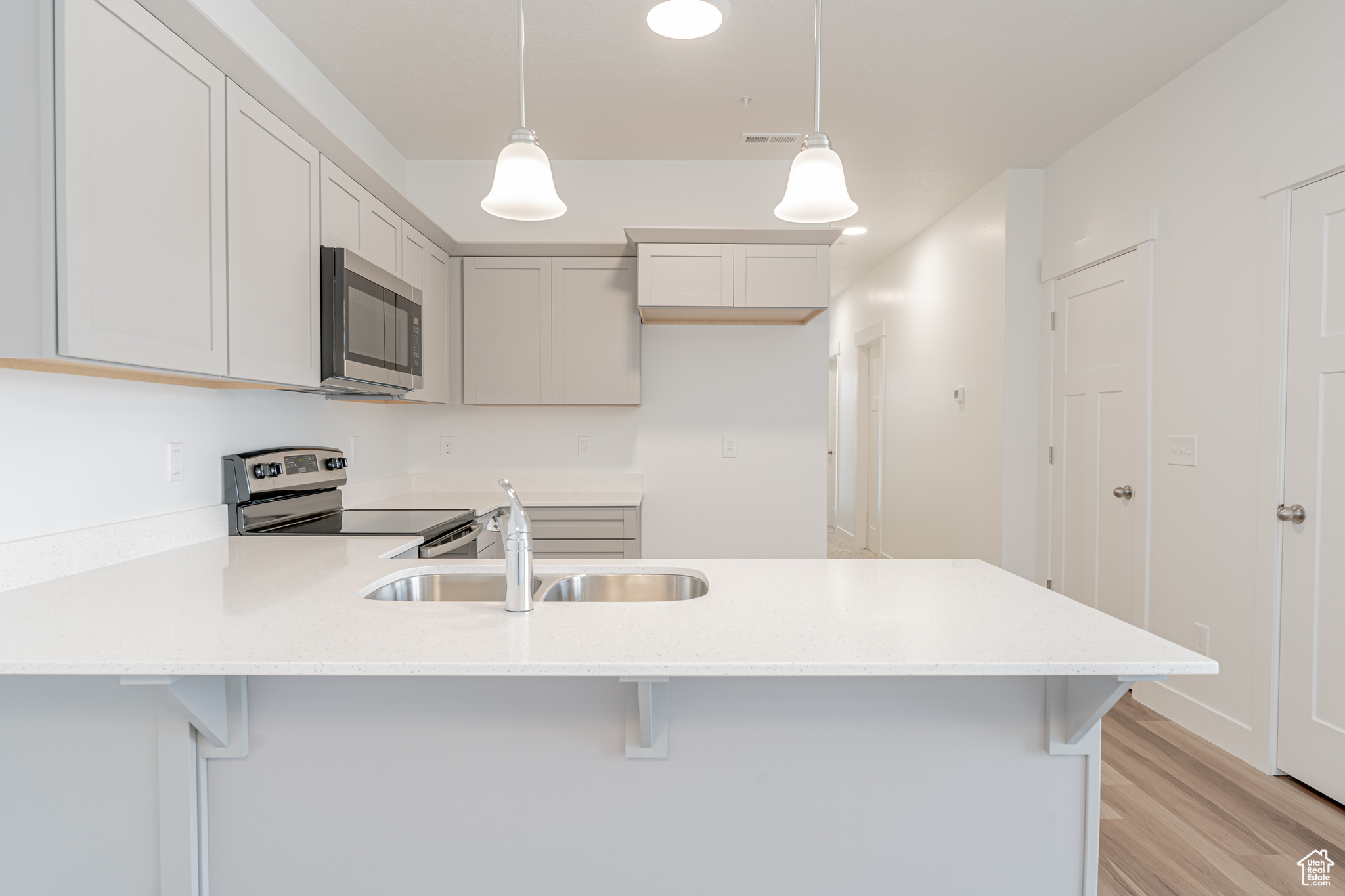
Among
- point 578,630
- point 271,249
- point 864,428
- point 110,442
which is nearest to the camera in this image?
point 578,630

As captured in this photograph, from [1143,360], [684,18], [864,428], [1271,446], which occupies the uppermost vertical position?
[684,18]

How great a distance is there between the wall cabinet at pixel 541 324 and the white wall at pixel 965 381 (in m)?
2.25

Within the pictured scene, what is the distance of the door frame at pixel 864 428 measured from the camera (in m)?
6.25

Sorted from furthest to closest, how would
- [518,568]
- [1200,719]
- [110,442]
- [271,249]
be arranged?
1. [1200,719]
2. [271,249]
3. [110,442]
4. [518,568]

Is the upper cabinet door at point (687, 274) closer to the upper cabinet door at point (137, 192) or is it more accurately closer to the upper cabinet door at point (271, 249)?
the upper cabinet door at point (271, 249)

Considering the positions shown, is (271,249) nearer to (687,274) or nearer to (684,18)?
(684,18)

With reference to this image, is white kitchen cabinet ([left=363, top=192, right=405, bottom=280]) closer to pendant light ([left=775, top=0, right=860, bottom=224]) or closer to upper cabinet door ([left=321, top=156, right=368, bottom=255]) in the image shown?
upper cabinet door ([left=321, top=156, right=368, bottom=255])

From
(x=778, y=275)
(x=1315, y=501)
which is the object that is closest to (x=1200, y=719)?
(x=1315, y=501)

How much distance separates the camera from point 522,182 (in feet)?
5.21

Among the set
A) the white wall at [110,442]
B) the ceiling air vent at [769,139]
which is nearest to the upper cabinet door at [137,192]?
the white wall at [110,442]

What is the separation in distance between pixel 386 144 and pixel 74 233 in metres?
2.52

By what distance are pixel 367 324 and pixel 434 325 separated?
34.9 inches

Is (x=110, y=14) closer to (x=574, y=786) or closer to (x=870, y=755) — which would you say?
(x=574, y=786)

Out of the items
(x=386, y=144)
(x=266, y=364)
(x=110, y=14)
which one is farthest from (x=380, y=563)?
(x=386, y=144)
